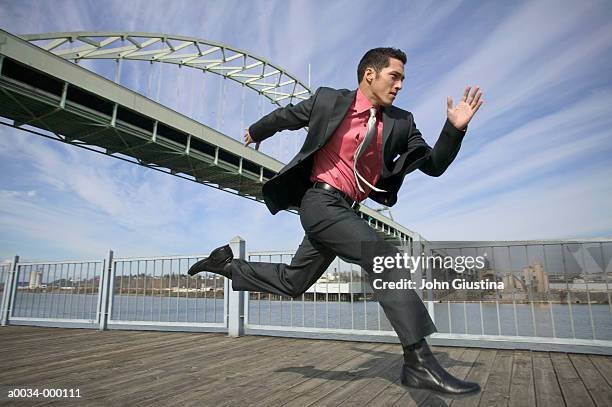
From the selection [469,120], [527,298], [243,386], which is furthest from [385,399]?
[527,298]

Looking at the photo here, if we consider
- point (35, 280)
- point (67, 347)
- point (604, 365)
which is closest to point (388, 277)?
point (604, 365)

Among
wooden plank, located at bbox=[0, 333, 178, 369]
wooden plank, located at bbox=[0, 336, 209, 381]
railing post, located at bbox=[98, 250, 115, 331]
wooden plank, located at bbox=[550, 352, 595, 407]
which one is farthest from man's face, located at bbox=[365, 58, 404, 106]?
railing post, located at bbox=[98, 250, 115, 331]

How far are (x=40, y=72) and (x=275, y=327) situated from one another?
1652 cm

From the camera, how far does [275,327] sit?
524 centimetres

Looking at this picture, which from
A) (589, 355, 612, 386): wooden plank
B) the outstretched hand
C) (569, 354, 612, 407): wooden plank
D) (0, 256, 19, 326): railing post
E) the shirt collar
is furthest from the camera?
(0, 256, 19, 326): railing post

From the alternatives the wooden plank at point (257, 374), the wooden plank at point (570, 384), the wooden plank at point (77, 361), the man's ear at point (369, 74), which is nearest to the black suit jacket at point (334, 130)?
the man's ear at point (369, 74)

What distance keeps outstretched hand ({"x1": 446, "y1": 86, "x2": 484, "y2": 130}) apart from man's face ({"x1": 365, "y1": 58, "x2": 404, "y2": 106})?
266 mm

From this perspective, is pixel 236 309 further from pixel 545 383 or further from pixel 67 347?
pixel 545 383

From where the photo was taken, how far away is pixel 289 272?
2.21 m

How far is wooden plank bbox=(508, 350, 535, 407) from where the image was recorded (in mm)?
2201

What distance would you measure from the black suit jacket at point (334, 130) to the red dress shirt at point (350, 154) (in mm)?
48

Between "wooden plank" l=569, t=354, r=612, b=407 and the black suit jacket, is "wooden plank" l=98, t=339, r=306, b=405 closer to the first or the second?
the black suit jacket

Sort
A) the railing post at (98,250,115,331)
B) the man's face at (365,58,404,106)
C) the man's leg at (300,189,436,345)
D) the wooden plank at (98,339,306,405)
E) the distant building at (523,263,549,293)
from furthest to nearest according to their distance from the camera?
the railing post at (98,250,115,331), the distant building at (523,263,549,293), the wooden plank at (98,339,306,405), the man's face at (365,58,404,106), the man's leg at (300,189,436,345)

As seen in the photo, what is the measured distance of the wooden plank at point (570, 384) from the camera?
86.8 inches
